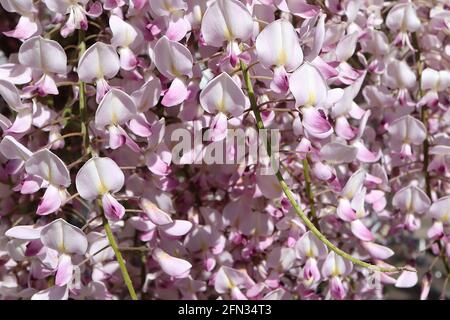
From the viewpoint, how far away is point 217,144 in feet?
2.43

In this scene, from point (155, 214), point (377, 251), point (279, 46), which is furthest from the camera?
point (377, 251)

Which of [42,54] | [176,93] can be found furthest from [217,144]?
[42,54]

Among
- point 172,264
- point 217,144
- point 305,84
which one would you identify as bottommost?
point 172,264

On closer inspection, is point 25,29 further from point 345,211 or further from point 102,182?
point 345,211

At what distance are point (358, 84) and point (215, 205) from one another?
0.73 ft

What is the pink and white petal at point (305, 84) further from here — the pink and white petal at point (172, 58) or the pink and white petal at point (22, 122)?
the pink and white petal at point (22, 122)

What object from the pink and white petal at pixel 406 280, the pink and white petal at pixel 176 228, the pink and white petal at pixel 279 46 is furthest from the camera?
the pink and white petal at pixel 406 280

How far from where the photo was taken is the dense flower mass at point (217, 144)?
2.14 feet

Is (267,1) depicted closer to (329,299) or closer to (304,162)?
(304,162)

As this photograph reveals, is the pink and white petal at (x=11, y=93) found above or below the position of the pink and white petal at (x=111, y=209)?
above

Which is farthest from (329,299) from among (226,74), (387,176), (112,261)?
(226,74)

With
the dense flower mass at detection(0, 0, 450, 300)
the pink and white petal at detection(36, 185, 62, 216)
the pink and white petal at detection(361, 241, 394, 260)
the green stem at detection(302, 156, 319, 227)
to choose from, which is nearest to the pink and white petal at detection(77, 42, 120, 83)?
the dense flower mass at detection(0, 0, 450, 300)

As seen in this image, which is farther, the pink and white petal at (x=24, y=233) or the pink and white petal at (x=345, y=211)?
the pink and white petal at (x=345, y=211)

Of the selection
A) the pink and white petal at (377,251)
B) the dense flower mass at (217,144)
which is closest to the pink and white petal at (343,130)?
the dense flower mass at (217,144)
